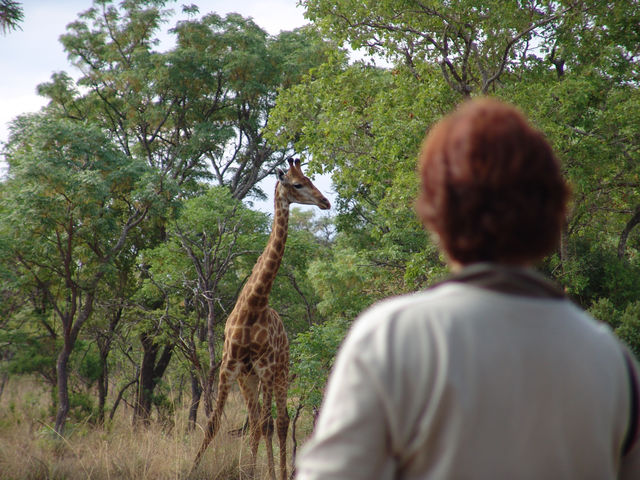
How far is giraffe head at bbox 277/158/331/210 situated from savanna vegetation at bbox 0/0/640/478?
1.54 metres

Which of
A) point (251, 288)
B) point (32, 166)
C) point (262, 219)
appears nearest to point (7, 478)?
point (251, 288)

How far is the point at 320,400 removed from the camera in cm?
825

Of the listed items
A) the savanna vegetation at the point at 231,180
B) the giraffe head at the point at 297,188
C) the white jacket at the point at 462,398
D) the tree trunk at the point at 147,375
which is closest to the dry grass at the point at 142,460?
the savanna vegetation at the point at 231,180

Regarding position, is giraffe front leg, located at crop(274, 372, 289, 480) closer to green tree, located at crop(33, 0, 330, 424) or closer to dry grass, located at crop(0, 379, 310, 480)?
dry grass, located at crop(0, 379, 310, 480)

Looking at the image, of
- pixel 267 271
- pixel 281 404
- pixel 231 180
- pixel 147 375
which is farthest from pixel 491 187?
pixel 231 180

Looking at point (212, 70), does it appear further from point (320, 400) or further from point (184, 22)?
point (320, 400)

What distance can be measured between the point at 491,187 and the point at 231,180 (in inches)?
679

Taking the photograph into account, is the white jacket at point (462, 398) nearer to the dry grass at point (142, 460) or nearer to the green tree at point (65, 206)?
the dry grass at point (142, 460)

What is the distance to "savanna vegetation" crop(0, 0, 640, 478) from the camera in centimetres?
866

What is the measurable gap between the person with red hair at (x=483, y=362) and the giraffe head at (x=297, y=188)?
212 inches

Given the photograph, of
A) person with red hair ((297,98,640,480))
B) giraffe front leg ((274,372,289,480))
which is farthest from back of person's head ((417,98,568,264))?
giraffe front leg ((274,372,289,480))

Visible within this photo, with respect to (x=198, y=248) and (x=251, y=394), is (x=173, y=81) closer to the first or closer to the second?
(x=198, y=248)

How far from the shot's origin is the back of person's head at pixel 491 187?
1135mm

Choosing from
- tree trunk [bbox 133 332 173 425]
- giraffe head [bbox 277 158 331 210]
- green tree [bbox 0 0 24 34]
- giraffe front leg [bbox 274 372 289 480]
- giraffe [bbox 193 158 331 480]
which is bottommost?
tree trunk [bbox 133 332 173 425]
